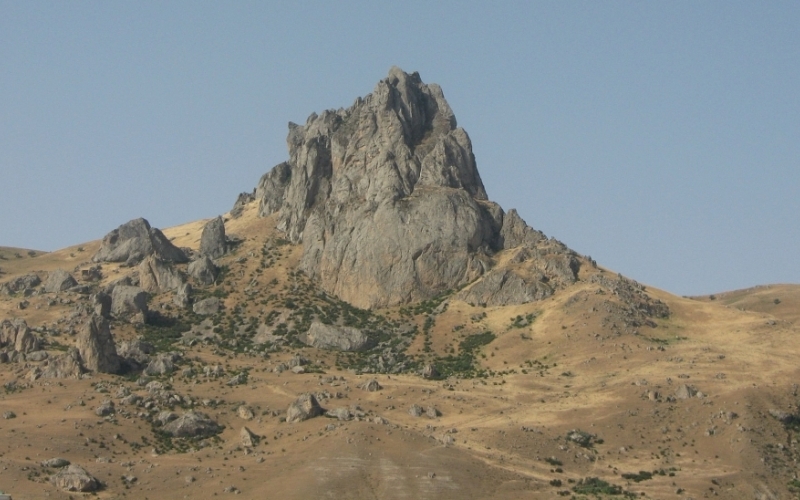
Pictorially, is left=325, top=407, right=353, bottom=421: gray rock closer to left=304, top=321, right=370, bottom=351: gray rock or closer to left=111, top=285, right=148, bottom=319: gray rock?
left=304, top=321, right=370, bottom=351: gray rock

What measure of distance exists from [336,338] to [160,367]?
932 inches

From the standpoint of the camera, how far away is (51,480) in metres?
90.6

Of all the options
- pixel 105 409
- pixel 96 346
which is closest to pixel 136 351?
pixel 96 346

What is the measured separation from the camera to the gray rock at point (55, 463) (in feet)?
307

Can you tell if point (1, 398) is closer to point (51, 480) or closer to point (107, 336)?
point (107, 336)

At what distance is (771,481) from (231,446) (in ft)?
165

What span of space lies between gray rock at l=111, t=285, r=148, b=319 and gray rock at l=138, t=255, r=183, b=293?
6661mm

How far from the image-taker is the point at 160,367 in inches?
4833

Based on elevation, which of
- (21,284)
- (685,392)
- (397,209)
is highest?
(397,209)

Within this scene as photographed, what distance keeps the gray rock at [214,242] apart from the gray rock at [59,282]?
1963 centimetres

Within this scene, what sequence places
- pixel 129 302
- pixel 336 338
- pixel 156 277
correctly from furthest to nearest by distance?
pixel 156 277
pixel 129 302
pixel 336 338

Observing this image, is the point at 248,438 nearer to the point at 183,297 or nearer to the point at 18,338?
the point at 18,338

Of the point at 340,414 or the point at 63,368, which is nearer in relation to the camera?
the point at 340,414

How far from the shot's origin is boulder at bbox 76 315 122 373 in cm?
11894
